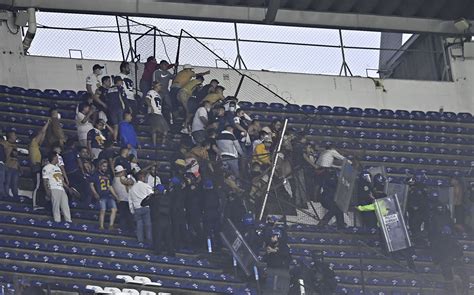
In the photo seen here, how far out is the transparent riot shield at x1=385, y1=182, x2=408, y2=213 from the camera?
78.6 feet

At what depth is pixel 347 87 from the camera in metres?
29.5

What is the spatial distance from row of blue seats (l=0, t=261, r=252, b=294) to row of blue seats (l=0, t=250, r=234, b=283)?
0.39ft

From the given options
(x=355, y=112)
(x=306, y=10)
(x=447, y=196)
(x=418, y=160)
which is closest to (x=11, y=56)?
(x=306, y=10)

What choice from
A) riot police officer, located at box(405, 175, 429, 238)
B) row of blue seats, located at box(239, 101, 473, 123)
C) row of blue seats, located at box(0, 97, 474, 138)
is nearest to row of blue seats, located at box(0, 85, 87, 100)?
row of blue seats, located at box(0, 97, 474, 138)

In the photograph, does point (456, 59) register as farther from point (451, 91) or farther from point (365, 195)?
Answer: point (365, 195)

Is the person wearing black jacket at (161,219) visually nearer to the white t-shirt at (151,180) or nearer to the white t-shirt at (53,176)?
the white t-shirt at (151,180)

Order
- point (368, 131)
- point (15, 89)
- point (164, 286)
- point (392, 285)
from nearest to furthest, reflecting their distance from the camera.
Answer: point (164, 286)
point (392, 285)
point (15, 89)
point (368, 131)

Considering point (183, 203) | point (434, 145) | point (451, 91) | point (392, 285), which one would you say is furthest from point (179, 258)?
point (451, 91)

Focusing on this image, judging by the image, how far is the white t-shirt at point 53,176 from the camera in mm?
21891

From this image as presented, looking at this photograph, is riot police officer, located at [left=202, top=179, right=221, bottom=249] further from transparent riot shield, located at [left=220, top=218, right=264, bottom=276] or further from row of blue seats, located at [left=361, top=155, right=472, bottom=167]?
row of blue seats, located at [left=361, top=155, right=472, bottom=167]

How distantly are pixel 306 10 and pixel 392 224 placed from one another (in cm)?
689

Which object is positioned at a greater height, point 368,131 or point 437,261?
point 368,131

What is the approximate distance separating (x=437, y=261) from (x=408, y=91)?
7.37 m

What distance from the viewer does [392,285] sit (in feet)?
74.5
